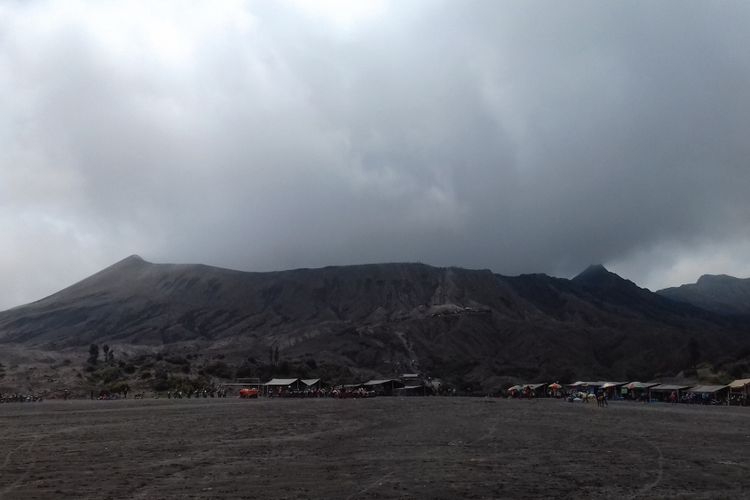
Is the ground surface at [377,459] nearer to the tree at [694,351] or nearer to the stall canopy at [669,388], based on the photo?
the stall canopy at [669,388]

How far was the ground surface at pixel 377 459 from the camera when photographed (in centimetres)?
1702

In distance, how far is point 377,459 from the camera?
74.6 ft

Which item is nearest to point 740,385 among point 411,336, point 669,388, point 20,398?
point 669,388

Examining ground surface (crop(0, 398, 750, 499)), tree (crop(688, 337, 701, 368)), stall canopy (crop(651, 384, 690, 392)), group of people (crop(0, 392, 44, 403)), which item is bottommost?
ground surface (crop(0, 398, 750, 499))

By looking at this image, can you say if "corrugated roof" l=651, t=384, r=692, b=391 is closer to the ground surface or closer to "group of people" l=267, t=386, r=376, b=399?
"group of people" l=267, t=386, r=376, b=399

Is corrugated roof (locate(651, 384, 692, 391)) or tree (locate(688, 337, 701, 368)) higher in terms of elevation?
tree (locate(688, 337, 701, 368))

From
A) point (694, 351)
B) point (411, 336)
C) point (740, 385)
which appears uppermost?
point (411, 336)

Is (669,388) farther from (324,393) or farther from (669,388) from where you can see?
(324,393)

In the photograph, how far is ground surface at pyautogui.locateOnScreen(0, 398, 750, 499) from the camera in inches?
670

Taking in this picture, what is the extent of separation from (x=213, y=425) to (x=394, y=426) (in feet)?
32.6

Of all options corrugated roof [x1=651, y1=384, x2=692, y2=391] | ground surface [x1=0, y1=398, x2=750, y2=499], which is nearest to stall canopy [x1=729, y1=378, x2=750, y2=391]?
corrugated roof [x1=651, y1=384, x2=692, y2=391]

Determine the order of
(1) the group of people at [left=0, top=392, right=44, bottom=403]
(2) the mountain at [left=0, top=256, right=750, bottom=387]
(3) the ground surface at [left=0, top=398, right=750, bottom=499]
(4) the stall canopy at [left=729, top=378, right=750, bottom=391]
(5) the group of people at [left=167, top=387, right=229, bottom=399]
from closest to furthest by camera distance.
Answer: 1. (3) the ground surface at [left=0, top=398, right=750, bottom=499]
2. (4) the stall canopy at [left=729, top=378, right=750, bottom=391]
3. (1) the group of people at [left=0, top=392, right=44, bottom=403]
4. (5) the group of people at [left=167, top=387, right=229, bottom=399]
5. (2) the mountain at [left=0, top=256, right=750, bottom=387]

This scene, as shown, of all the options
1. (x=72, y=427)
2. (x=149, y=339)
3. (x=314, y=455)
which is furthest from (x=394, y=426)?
(x=149, y=339)

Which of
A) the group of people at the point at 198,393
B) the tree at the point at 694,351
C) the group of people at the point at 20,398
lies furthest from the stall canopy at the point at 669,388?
the group of people at the point at 20,398
